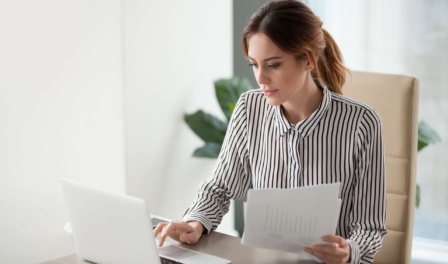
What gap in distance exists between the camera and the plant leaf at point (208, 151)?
378 cm

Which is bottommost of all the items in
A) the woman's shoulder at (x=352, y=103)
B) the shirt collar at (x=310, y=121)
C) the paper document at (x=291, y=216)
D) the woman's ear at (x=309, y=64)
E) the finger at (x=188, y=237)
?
the finger at (x=188, y=237)

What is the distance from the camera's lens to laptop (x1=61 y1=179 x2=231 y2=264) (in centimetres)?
163

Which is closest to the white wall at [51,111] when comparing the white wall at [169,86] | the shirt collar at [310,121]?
the white wall at [169,86]

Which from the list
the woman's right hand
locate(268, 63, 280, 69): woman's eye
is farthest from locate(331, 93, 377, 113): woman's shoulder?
the woman's right hand

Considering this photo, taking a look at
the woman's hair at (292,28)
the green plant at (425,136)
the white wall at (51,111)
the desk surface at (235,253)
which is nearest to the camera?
the desk surface at (235,253)

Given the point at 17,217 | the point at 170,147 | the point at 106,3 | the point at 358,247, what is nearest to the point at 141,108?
the point at 170,147

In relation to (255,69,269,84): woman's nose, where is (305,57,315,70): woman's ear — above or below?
above

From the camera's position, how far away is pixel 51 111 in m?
2.94

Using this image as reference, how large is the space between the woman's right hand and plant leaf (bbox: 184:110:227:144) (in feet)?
5.63

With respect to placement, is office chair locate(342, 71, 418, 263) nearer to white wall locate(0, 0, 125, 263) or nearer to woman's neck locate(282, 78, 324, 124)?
woman's neck locate(282, 78, 324, 124)

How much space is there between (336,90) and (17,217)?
131 cm

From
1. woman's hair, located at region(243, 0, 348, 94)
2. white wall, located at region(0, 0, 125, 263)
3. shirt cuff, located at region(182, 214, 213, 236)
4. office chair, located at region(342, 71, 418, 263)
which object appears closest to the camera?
woman's hair, located at region(243, 0, 348, 94)

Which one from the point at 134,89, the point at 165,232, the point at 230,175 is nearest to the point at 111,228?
the point at 165,232

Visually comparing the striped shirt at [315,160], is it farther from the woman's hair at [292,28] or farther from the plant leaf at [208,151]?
the plant leaf at [208,151]
